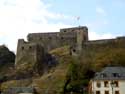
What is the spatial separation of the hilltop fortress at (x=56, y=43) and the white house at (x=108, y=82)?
27.4 meters

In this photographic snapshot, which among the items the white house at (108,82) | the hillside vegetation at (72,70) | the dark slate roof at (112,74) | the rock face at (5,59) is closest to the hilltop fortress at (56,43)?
the hillside vegetation at (72,70)

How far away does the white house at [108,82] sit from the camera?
250 ft

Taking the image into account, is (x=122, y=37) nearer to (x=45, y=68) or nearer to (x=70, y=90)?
(x=45, y=68)

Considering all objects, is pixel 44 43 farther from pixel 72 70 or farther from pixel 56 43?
pixel 72 70

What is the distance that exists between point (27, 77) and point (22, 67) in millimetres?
4966

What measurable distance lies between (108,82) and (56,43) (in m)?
40.9

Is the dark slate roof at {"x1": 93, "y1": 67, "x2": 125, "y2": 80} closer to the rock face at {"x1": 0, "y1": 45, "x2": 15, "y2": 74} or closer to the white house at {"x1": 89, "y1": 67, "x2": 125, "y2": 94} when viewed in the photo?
the white house at {"x1": 89, "y1": 67, "x2": 125, "y2": 94}

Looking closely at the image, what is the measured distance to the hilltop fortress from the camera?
350 ft

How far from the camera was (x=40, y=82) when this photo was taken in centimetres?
9531

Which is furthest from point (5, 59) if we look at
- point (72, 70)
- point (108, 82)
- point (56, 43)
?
point (108, 82)

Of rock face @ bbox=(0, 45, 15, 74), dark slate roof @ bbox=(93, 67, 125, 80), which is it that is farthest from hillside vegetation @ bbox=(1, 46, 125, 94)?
rock face @ bbox=(0, 45, 15, 74)

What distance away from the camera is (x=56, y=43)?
115 m

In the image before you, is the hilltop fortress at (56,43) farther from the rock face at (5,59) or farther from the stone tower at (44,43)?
the rock face at (5,59)

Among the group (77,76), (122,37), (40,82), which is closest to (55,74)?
(40,82)
